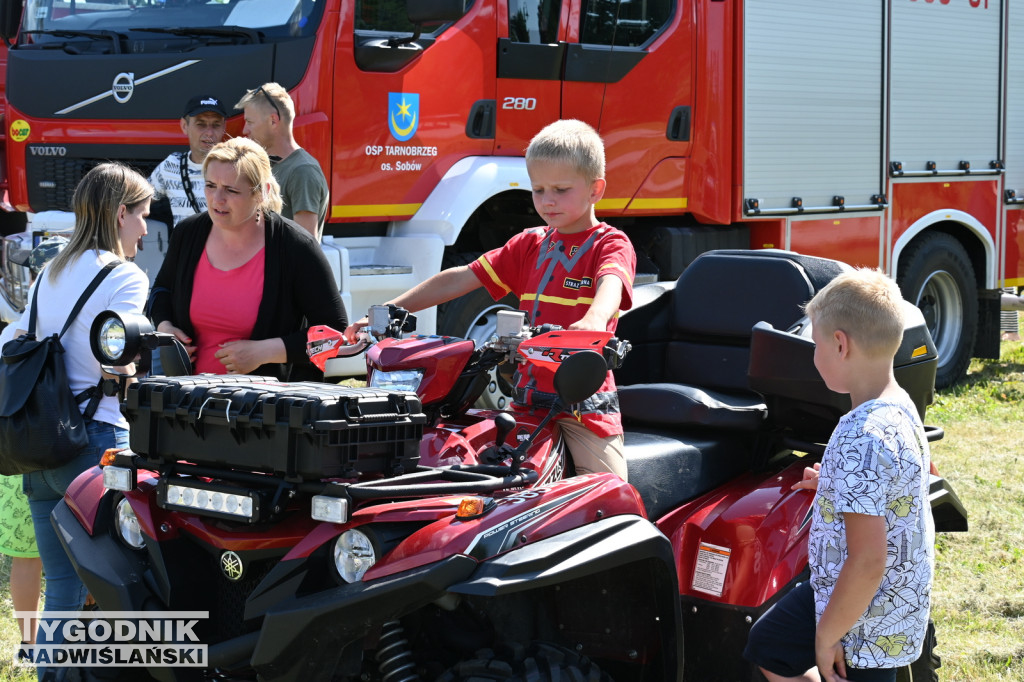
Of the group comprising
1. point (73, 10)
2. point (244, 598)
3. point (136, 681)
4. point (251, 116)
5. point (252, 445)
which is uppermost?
point (73, 10)

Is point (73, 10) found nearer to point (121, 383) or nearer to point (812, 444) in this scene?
point (121, 383)

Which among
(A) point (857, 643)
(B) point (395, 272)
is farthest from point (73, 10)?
(A) point (857, 643)

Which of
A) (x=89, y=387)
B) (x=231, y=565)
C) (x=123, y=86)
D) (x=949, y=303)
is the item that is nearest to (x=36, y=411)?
(x=89, y=387)

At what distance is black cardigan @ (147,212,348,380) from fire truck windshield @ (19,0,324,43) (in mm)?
2709

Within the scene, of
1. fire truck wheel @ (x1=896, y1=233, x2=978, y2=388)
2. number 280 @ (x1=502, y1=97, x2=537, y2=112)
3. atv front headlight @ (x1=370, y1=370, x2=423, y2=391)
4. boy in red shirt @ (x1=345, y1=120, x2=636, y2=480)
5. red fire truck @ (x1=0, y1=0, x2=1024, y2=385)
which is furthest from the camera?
fire truck wheel @ (x1=896, y1=233, x2=978, y2=388)

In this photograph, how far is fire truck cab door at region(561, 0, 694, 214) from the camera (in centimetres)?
741

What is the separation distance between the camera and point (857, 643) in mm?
2660

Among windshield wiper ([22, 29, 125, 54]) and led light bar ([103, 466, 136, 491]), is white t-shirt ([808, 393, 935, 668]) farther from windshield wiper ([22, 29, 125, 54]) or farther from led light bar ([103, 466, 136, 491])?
windshield wiper ([22, 29, 125, 54])

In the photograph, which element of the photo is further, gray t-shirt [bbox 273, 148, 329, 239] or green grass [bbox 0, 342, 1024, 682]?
gray t-shirt [bbox 273, 148, 329, 239]

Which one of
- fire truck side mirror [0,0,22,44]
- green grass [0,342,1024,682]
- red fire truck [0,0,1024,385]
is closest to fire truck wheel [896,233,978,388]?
red fire truck [0,0,1024,385]

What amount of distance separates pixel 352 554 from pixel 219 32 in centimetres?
463

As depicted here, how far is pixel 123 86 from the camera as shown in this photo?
21.4 feet

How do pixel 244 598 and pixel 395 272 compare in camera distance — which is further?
pixel 395 272

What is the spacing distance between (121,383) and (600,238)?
57.0 inches
